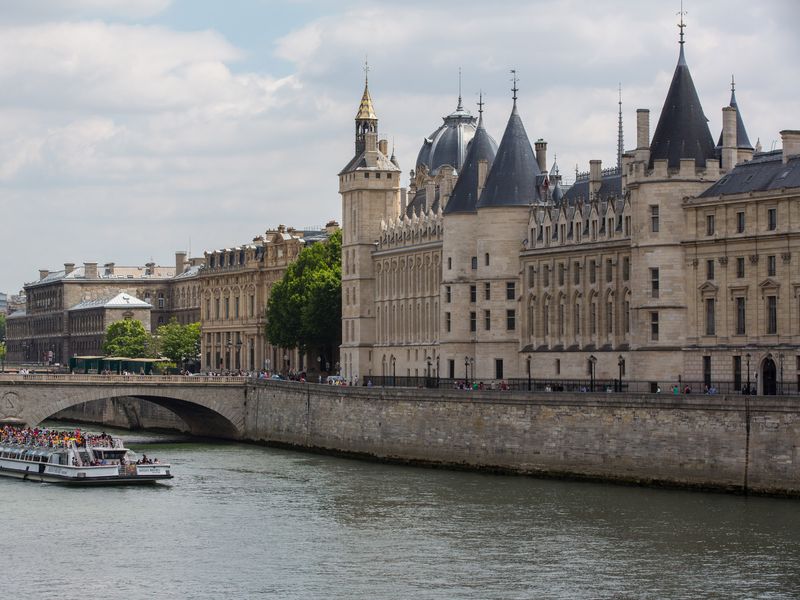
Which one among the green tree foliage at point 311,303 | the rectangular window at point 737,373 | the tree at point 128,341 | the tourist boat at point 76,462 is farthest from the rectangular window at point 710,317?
the tree at point 128,341

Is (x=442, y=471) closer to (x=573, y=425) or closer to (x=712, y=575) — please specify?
(x=573, y=425)

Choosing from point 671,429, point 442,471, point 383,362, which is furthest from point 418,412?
point 383,362

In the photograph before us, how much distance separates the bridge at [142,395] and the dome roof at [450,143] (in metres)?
23.4

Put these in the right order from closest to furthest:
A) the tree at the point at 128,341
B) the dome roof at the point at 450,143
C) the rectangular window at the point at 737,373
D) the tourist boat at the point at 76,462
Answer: the rectangular window at the point at 737,373 < the tourist boat at the point at 76,462 < the dome roof at the point at 450,143 < the tree at the point at 128,341

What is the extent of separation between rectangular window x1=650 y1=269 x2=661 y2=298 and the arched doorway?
6747mm

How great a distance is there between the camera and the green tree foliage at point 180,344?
175750 mm

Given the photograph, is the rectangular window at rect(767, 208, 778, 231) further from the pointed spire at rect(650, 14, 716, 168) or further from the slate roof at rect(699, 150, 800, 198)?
the pointed spire at rect(650, 14, 716, 168)

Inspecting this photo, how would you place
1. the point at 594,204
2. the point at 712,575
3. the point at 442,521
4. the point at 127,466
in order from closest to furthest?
1. the point at 712,575
2. the point at 442,521
3. the point at 127,466
4. the point at 594,204

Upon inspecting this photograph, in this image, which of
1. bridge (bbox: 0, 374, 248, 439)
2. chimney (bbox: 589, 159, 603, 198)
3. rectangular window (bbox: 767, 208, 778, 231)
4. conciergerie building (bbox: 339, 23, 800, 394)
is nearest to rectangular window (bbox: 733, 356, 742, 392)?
conciergerie building (bbox: 339, 23, 800, 394)

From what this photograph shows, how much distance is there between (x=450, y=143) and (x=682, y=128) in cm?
4361

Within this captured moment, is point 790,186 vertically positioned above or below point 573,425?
above

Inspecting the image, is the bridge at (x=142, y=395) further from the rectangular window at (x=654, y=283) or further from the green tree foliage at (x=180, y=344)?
the green tree foliage at (x=180, y=344)

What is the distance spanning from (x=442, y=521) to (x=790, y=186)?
21957 millimetres

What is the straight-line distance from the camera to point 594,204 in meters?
99.2
